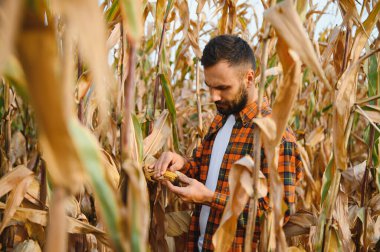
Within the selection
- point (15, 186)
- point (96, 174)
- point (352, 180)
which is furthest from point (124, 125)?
point (352, 180)

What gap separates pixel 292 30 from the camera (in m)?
0.84

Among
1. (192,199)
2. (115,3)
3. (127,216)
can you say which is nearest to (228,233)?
(192,199)

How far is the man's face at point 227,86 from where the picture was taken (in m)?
1.53

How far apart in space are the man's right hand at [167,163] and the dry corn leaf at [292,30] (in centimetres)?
73

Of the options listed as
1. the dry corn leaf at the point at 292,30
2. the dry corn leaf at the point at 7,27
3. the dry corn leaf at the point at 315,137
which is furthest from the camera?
A: the dry corn leaf at the point at 315,137

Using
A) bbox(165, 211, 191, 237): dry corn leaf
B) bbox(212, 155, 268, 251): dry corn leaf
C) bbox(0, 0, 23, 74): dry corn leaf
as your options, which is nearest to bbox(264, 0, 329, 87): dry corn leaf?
bbox(212, 155, 268, 251): dry corn leaf

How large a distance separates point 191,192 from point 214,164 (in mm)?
286

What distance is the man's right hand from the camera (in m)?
1.44

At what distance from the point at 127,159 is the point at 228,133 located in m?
0.95

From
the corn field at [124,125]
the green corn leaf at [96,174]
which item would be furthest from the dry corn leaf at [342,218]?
the green corn leaf at [96,174]

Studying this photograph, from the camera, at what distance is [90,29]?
16.6 inches

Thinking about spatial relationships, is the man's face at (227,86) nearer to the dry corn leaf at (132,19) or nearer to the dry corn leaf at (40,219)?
the dry corn leaf at (40,219)

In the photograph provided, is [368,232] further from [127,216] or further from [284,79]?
[127,216]

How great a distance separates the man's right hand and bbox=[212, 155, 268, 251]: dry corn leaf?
41cm
